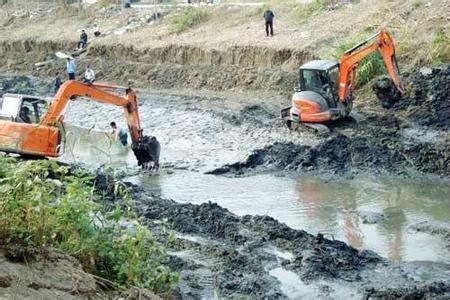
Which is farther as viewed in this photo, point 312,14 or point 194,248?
point 312,14

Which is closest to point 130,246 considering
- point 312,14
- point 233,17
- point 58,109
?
point 58,109

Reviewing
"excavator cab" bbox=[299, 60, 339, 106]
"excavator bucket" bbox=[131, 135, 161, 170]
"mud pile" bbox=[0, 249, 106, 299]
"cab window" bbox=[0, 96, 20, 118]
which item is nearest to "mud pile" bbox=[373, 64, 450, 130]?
"excavator cab" bbox=[299, 60, 339, 106]

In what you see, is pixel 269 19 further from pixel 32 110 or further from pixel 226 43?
pixel 32 110

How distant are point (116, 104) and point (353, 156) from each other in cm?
562

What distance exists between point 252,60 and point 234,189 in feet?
46.3

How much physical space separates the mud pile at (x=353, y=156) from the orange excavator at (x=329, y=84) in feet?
3.40

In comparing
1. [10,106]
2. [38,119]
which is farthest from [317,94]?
[10,106]

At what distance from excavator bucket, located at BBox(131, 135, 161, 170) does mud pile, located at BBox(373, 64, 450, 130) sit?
284 inches

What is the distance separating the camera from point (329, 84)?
21.4 metres

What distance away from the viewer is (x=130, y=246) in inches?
336

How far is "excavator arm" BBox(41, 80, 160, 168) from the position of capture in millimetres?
17078

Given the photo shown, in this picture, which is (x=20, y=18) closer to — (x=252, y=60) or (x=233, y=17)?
(x=233, y=17)

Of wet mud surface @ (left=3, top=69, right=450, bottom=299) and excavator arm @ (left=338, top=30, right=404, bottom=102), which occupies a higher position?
excavator arm @ (left=338, top=30, right=404, bottom=102)

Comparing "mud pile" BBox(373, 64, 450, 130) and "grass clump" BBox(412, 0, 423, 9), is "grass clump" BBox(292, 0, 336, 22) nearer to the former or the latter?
"grass clump" BBox(412, 0, 423, 9)
